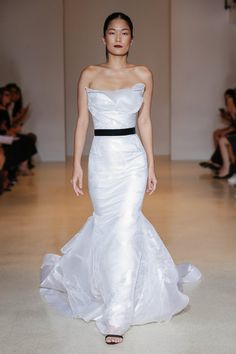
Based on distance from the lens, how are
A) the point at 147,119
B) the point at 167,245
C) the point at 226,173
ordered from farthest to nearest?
the point at 226,173 < the point at 167,245 < the point at 147,119

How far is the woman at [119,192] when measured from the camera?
12.6ft

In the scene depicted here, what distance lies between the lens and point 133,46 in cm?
1372

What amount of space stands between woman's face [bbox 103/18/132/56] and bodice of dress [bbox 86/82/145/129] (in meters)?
0.22

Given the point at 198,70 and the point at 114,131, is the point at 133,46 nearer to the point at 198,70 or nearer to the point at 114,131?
the point at 198,70

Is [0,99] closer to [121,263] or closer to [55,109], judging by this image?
[55,109]

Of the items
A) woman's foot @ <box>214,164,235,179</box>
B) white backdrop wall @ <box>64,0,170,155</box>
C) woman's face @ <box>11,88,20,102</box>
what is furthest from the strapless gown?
white backdrop wall @ <box>64,0,170,155</box>

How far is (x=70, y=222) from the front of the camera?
6.87 m

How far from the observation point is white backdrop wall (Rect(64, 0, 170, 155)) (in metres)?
13.7

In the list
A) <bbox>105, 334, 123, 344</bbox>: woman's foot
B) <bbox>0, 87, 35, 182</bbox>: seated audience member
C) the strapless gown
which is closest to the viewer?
<bbox>105, 334, 123, 344</bbox>: woman's foot

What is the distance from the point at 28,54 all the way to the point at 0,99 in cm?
280

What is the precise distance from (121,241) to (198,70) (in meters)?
9.45

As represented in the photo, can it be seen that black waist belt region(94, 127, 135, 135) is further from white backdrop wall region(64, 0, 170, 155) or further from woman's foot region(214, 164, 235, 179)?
white backdrop wall region(64, 0, 170, 155)

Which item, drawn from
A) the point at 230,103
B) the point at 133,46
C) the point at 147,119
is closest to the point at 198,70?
the point at 133,46

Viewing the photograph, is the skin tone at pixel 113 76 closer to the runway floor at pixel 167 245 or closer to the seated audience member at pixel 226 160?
the runway floor at pixel 167 245
